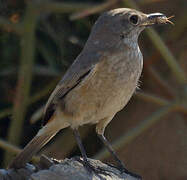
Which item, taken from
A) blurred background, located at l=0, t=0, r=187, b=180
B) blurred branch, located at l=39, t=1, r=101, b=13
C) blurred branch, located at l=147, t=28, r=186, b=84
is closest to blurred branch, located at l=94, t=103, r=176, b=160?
blurred background, located at l=0, t=0, r=187, b=180

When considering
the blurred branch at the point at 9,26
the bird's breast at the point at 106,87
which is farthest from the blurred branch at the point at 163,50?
the bird's breast at the point at 106,87

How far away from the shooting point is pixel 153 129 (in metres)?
7.59

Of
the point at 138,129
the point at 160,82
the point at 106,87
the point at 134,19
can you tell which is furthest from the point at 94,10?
the point at 106,87

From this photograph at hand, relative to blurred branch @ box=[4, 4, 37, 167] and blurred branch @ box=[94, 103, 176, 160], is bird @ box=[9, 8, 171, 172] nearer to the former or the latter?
blurred branch @ box=[94, 103, 176, 160]

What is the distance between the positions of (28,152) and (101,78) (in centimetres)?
→ 89

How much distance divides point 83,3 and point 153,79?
123 centimetres

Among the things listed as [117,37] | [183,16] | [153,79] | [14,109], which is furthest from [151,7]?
[117,37]

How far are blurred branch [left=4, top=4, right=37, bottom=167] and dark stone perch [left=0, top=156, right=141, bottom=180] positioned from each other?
226 centimetres

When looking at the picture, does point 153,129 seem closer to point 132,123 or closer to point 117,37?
point 132,123

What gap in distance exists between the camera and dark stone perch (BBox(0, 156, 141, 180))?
14.7 ft

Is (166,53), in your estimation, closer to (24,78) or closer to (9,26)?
(24,78)

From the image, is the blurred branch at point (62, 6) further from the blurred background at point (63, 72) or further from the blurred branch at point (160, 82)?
the blurred branch at point (160, 82)

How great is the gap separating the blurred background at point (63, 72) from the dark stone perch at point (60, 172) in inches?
79.8

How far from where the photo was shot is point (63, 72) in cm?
730
